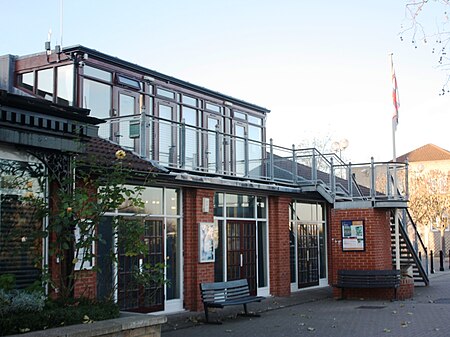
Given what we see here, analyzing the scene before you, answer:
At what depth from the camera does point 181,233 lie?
1442 centimetres

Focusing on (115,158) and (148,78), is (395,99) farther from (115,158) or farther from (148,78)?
(115,158)

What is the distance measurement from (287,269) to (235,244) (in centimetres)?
240

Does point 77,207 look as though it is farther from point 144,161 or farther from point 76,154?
point 144,161

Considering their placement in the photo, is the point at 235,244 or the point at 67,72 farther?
the point at 235,244

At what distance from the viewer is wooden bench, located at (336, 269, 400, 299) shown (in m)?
16.5

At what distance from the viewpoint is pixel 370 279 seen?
54.6 feet

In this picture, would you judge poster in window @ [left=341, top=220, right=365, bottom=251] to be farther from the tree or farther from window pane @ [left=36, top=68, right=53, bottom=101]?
the tree

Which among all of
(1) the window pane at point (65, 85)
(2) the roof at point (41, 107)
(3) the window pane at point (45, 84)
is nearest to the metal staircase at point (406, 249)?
(1) the window pane at point (65, 85)

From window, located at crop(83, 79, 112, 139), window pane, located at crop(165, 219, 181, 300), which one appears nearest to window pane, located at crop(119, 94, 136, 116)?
window, located at crop(83, 79, 112, 139)

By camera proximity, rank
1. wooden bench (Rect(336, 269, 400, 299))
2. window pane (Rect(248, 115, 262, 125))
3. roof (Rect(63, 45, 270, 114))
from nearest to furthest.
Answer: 1. roof (Rect(63, 45, 270, 114))
2. wooden bench (Rect(336, 269, 400, 299))
3. window pane (Rect(248, 115, 262, 125))

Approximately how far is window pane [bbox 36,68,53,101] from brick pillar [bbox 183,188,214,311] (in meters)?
3.98

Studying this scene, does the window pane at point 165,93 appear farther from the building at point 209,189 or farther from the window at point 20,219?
the window at point 20,219

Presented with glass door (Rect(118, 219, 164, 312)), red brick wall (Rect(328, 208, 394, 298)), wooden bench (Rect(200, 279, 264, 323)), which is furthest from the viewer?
red brick wall (Rect(328, 208, 394, 298))

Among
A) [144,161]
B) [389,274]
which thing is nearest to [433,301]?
[389,274]
